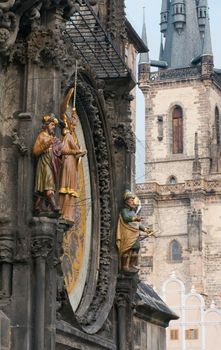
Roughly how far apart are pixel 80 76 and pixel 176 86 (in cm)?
7068

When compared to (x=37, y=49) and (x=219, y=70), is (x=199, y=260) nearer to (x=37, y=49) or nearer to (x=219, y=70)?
(x=219, y=70)

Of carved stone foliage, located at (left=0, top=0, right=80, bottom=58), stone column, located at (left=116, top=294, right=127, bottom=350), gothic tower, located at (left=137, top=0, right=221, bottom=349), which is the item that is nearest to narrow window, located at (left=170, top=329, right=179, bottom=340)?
gothic tower, located at (left=137, top=0, right=221, bottom=349)

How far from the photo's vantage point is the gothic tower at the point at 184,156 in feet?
237

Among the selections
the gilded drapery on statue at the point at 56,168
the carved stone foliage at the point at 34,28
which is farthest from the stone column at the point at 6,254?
the carved stone foliage at the point at 34,28

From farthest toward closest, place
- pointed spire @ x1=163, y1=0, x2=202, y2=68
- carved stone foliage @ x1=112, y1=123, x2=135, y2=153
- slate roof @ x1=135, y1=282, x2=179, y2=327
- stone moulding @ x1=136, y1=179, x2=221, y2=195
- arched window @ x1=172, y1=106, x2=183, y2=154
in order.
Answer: pointed spire @ x1=163, y1=0, x2=202, y2=68, arched window @ x1=172, y1=106, x2=183, y2=154, stone moulding @ x1=136, y1=179, x2=221, y2=195, slate roof @ x1=135, y1=282, x2=179, y2=327, carved stone foliage @ x1=112, y1=123, x2=135, y2=153

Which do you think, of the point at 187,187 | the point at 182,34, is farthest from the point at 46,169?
the point at 182,34

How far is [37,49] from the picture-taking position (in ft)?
31.7

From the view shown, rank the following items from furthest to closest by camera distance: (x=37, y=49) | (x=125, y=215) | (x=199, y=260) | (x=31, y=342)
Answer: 1. (x=199, y=260)
2. (x=125, y=215)
3. (x=37, y=49)
4. (x=31, y=342)

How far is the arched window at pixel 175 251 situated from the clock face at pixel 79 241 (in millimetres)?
62224

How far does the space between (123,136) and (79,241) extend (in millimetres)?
1597

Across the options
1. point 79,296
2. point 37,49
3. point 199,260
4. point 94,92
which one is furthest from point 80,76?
point 199,260

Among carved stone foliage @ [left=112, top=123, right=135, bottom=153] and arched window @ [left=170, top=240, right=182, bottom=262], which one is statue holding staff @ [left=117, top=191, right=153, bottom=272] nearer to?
carved stone foliage @ [left=112, top=123, right=135, bottom=153]

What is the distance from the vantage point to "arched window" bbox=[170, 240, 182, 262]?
73250 mm

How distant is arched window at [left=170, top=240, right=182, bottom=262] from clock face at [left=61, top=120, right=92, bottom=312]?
6222 centimetres
